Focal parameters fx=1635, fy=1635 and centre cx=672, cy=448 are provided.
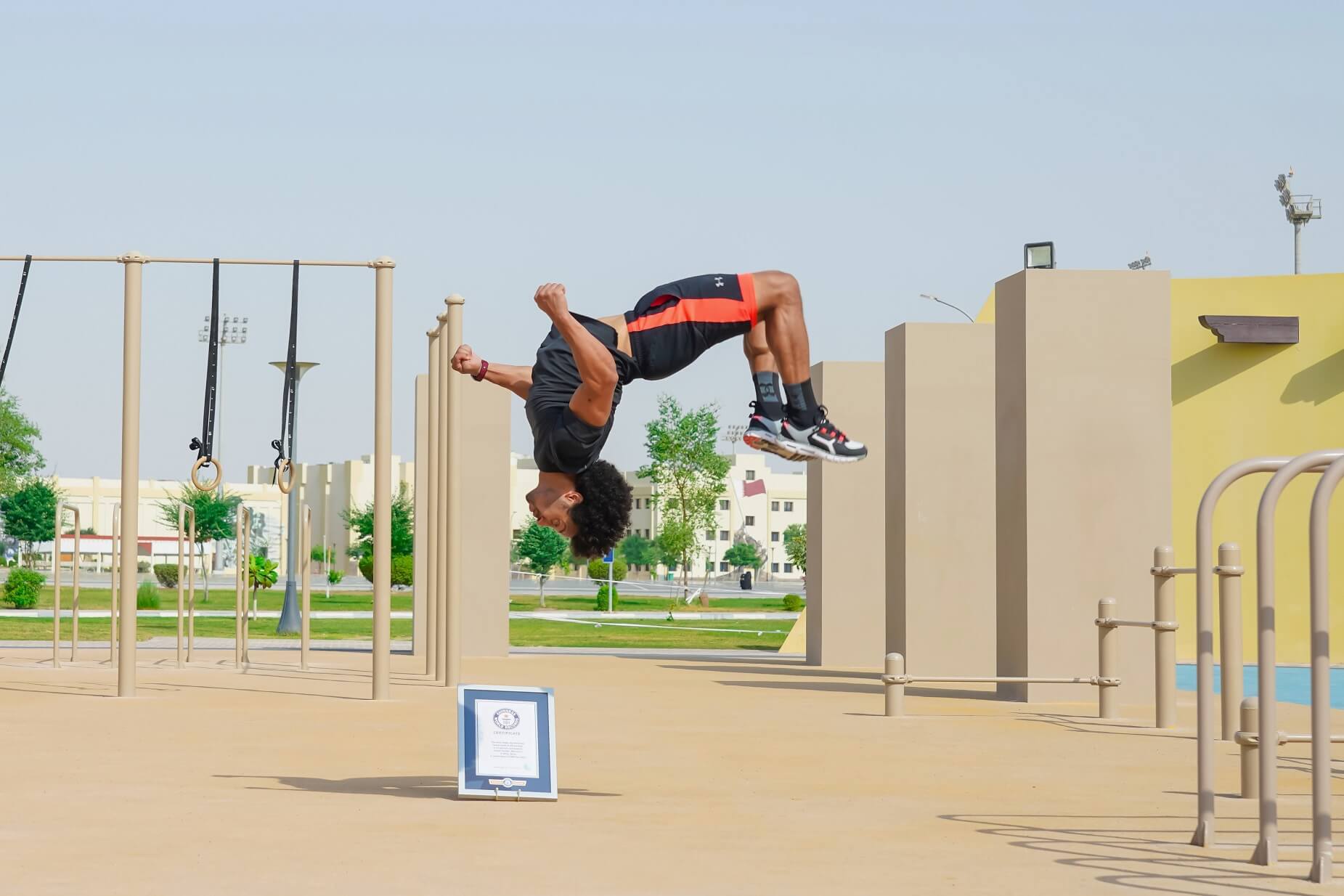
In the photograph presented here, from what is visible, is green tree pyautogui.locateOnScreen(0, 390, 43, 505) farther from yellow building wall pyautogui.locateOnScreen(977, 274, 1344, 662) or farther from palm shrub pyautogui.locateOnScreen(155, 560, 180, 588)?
yellow building wall pyautogui.locateOnScreen(977, 274, 1344, 662)

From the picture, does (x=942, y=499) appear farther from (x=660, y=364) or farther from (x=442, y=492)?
(x=660, y=364)

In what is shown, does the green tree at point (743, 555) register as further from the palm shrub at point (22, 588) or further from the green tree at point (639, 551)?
the palm shrub at point (22, 588)

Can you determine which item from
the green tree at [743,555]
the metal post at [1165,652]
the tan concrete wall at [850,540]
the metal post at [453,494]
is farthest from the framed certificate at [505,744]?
the green tree at [743,555]

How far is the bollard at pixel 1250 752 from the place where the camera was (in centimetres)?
655

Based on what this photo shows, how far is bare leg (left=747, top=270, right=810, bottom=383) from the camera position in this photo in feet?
16.7

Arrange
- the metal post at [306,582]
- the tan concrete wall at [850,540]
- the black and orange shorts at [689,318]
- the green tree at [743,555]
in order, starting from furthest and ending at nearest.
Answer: the green tree at [743,555] < the tan concrete wall at [850,540] < the metal post at [306,582] < the black and orange shorts at [689,318]

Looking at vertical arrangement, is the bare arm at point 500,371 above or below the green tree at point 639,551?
above

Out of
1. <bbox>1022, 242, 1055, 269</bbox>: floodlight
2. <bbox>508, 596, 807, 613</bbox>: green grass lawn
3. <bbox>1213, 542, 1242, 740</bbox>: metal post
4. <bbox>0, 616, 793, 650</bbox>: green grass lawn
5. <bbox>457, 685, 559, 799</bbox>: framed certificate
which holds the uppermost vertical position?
<bbox>1022, 242, 1055, 269</bbox>: floodlight

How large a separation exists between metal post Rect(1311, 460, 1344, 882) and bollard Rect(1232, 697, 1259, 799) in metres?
0.62

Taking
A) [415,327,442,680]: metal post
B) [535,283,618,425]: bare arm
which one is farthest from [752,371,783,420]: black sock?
[415,327,442,680]: metal post

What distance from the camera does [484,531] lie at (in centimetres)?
2011

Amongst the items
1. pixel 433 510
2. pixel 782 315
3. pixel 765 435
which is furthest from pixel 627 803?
pixel 433 510

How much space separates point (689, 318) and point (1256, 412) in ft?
59.1

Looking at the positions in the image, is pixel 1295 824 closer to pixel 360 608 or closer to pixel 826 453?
pixel 826 453
